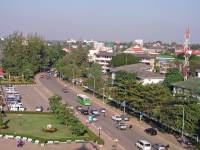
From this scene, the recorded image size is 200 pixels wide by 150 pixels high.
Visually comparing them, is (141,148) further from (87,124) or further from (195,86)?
(195,86)

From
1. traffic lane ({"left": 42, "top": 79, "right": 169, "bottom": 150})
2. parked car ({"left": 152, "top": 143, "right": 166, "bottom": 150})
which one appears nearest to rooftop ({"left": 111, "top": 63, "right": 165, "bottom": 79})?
traffic lane ({"left": 42, "top": 79, "right": 169, "bottom": 150})

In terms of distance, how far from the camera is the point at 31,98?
1980 inches

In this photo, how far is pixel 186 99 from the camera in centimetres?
3198

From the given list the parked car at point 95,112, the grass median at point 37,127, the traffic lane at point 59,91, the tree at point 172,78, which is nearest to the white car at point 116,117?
the parked car at point 95,112

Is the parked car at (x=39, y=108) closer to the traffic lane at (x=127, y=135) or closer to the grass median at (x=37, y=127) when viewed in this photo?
the grass median at (x=37, y=127)

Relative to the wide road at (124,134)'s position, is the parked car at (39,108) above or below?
above

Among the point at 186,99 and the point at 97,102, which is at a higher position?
the point at 186,99

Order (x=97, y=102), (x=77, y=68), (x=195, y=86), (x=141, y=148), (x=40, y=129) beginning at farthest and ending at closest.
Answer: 1. (x=77, y=68)
2. (x=97, y=102)
3. (x=195, y=86)
4. (x=40, y=129)
5. (x=141, y=148)

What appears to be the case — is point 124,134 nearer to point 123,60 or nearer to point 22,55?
point 22,55

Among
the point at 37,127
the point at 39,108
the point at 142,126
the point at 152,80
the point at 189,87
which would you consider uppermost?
the point at 189,87

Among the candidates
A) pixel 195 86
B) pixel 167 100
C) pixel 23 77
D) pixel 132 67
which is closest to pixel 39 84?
pixel 23 77

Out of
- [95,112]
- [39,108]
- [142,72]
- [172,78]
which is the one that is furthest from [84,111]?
[142,72]

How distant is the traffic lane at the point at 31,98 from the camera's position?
4547cm

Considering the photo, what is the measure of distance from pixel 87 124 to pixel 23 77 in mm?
33480
